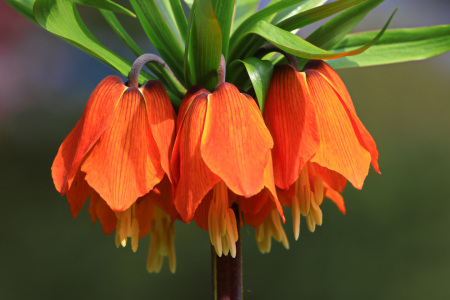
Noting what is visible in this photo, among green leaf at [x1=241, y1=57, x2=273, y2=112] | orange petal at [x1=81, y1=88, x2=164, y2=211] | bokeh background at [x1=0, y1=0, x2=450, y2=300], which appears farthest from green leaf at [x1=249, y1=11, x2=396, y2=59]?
bokeh background at [x1=0, y1=0, x2=450, y2=300]

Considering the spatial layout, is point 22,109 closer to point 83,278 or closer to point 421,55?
point 83,278

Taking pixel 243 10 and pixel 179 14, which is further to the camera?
pixel 243 10

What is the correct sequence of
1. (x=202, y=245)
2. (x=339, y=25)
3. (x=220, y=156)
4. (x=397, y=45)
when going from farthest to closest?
(x=202, y=245) → (x=397, y=45) → (x=339, y=25) → (x=220, y=156)

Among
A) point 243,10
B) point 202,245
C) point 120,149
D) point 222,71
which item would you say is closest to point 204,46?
point 222,71

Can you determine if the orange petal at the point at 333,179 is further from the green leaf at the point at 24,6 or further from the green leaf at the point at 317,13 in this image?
the green leaf at the point at 24,6

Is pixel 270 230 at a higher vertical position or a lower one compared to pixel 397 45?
lower

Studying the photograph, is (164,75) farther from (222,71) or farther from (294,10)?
(294,10)
